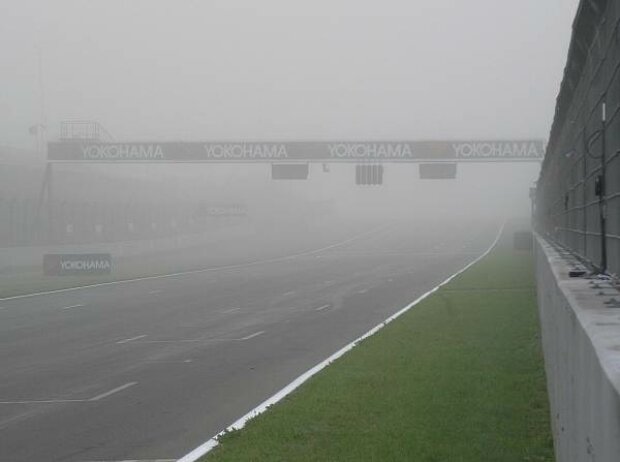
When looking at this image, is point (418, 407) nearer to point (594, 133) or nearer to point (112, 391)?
point (594, 133)

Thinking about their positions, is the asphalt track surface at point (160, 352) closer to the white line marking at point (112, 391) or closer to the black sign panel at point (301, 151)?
the white line marking at point (112, 391)

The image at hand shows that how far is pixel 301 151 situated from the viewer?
54.8m

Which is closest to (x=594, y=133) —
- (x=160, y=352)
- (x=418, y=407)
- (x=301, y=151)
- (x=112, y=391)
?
(x=418, y=407)

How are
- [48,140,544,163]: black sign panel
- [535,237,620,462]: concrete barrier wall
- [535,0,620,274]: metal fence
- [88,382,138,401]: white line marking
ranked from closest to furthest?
[535,237,620,462]: concrete barrier wall
[535,0,620,274]: metal fence
[88,382,138,401]: white line marking
[48,140,544,163]: black sign panel

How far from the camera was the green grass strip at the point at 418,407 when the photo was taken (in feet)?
25.4

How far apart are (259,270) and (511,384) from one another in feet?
118

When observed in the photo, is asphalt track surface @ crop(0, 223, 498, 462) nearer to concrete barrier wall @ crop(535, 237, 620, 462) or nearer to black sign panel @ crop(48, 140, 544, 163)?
concrete barrier wall @ crop(535, 237, 620, 462)

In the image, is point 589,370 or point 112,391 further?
point 112,391

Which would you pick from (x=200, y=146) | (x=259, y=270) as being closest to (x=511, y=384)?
(x=259, y=270)

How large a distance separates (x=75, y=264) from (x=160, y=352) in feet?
94.7

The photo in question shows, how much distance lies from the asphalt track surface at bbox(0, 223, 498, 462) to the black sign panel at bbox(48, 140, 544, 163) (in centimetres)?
1688

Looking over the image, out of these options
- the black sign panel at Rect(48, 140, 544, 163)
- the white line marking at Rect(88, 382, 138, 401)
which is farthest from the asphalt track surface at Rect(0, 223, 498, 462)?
the black sign panel at Rect(48, 140, 544, 163)

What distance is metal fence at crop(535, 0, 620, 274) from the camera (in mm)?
5996

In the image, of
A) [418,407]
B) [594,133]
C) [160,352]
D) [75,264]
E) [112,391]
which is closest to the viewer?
[594,133]
